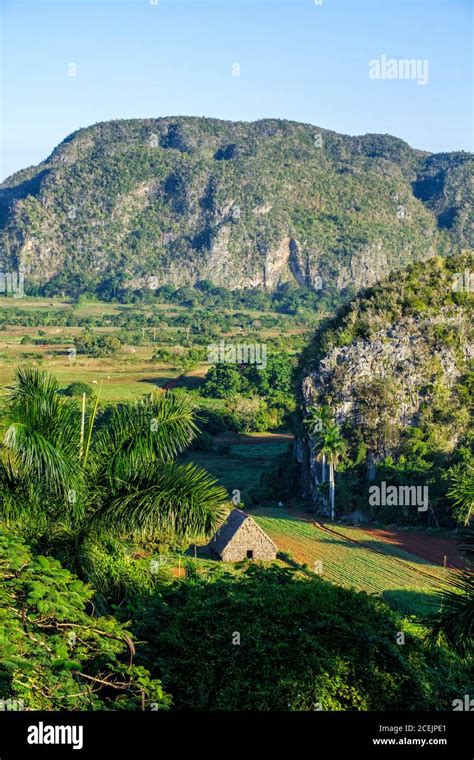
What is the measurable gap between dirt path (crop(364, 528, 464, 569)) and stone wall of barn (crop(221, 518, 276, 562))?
5595mm

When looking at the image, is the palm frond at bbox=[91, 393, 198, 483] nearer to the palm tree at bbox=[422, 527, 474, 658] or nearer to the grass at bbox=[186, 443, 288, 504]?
the palm tree at bbox=[422, 527, 474, 658]

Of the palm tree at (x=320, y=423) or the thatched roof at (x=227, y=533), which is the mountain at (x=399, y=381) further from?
the thatched roof at (x=227, y=533)

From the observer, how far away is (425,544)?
3397cm

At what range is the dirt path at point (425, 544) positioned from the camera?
31.5 metres

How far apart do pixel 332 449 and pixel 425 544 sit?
578cm

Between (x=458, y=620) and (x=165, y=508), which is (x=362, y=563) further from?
(x=458, y=620)

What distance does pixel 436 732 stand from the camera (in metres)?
7.22

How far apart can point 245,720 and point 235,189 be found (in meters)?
190

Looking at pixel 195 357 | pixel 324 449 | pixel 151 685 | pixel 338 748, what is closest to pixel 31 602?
pixel 151 685

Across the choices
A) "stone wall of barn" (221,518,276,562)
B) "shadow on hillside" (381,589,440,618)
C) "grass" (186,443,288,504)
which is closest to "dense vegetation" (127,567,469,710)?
"shadow on hillside" (381,589,440,618)

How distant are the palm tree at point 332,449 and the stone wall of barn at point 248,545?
8.47 metres

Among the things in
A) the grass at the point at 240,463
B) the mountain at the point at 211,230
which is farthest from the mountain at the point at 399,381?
the mountain at the point at 211,230

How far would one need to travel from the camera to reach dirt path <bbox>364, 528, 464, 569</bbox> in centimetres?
3150

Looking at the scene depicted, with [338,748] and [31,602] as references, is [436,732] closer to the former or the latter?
[338,748]
